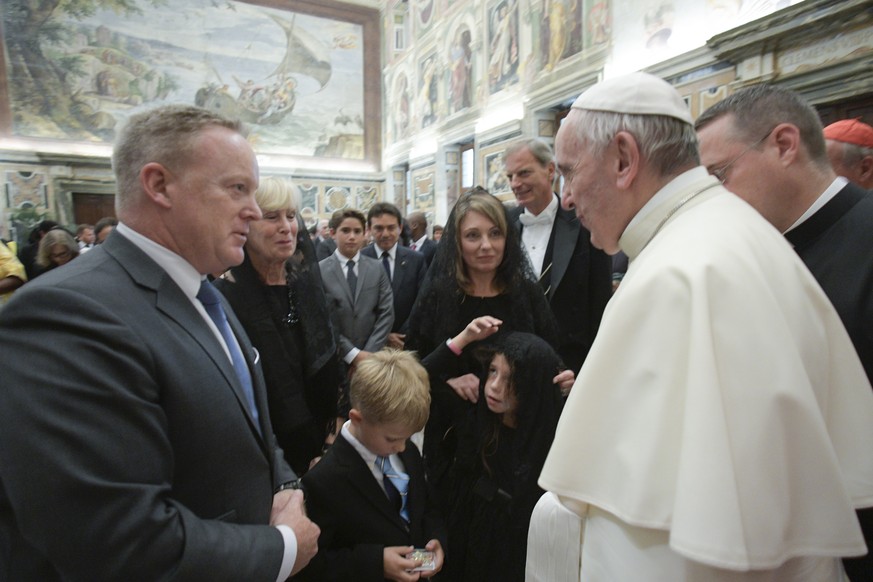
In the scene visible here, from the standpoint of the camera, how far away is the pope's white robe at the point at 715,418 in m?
0.85

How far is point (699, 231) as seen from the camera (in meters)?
1.00

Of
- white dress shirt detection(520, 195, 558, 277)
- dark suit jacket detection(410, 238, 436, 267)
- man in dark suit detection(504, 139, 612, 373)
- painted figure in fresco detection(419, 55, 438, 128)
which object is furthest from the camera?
painted figure in fresco detection(419, 55, 438, 128)

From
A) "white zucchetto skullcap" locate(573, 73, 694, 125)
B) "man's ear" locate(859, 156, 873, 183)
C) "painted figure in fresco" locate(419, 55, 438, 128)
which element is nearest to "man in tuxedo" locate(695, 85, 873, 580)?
"white zucchetto skullcap" locate(573, 73, 694, 125)

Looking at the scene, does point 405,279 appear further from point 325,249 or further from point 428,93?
point 428,93

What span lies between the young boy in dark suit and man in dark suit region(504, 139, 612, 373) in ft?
3.90

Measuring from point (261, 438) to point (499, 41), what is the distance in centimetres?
1051

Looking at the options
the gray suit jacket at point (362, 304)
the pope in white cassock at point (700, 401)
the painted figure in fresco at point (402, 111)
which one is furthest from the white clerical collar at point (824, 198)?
the painted figure in fresco at point (402, 111)

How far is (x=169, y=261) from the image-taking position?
3.76ft

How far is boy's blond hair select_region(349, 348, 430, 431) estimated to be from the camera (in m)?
1.74

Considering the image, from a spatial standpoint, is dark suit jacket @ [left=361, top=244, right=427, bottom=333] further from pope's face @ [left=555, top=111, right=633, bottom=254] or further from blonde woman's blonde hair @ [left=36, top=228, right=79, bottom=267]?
pope's face @ [left=555, top=111, right=633, bottom=254]

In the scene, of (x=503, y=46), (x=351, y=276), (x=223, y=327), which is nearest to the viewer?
(x=223, y=327)

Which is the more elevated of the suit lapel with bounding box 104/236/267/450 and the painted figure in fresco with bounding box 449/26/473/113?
the painted figure in fresco with bounding box 449/26/473/113

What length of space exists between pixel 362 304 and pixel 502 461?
198cm

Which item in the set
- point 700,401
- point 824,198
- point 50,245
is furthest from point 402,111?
point 700,401
